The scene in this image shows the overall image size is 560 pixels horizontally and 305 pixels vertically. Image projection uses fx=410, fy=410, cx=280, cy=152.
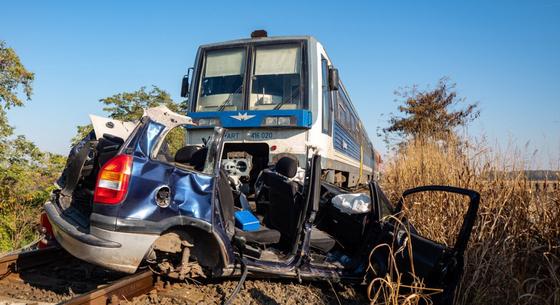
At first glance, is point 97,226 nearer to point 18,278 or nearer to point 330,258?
point 18,278

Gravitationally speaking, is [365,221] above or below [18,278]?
above

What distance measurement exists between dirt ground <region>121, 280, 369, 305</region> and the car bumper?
43 centimetres

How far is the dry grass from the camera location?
346 cm

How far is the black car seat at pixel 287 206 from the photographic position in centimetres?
398

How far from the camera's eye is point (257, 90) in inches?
293

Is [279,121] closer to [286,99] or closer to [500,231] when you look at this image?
[286,99]

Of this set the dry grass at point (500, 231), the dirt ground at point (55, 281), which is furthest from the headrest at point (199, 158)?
the dry grass at point (500, 231)

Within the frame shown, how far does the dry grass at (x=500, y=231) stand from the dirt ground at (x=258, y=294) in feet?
2.20

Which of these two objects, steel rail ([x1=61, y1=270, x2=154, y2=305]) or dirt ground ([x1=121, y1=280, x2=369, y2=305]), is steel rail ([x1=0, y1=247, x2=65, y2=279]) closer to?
steel rail ([x1=61, y1=270, x2=154, y2=305])

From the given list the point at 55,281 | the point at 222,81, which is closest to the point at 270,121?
the point at 222,81

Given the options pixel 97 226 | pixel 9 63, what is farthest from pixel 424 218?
pixel 9 63

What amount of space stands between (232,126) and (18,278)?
161 inches

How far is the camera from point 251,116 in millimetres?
7234

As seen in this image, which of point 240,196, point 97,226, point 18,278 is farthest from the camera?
point 240,196
